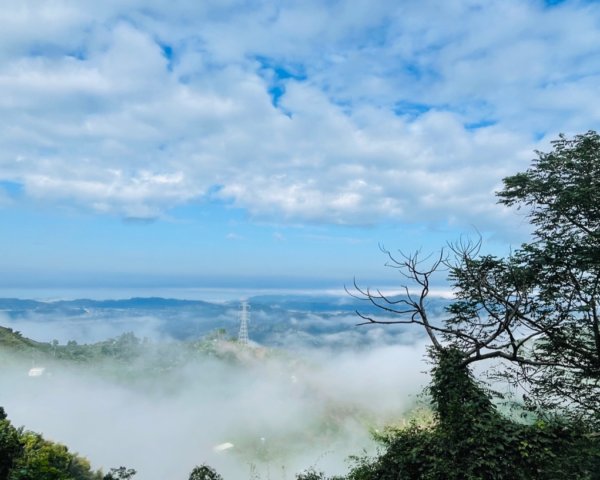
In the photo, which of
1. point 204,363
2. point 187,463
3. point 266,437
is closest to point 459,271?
point 187,463

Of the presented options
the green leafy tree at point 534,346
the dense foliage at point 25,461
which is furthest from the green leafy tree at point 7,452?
the green leafy tree at point 534,346

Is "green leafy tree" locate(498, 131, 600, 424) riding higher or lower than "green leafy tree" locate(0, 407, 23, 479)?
higher

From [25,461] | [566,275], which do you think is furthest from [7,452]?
[566,275]

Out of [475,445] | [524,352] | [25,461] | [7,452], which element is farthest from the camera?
[25,461]

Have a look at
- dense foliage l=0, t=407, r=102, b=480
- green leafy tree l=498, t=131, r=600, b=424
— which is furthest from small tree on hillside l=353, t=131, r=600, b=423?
dense foliage l=0, t=407, r=102, b=480

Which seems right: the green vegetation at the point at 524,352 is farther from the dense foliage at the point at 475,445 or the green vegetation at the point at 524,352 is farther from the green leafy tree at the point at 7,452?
the green leafy tree at the point at 7,452

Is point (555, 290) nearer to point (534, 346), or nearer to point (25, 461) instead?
point (534, 346)

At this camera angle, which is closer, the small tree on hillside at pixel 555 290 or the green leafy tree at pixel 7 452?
the small tree on hillside at pixel 555 290

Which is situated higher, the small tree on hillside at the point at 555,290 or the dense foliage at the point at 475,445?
the small tree on hillside at the point at 555,290

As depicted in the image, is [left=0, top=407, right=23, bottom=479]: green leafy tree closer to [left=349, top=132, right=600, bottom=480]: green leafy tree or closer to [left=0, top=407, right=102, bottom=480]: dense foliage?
[left=0, top=407, right=102, bottom=480]: dense foliage

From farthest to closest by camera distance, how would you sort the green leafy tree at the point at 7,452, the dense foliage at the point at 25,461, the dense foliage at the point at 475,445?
the green leafy tree at the point at 7,452, the dense foliage at the point at 25,461, the dense foliage at the point at 475,445

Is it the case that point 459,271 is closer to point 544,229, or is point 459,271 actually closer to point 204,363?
point 544,229

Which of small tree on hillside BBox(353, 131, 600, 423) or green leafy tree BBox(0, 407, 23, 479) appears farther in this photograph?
green leafy tree BBox(0, 407, 23, 479)
